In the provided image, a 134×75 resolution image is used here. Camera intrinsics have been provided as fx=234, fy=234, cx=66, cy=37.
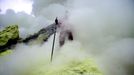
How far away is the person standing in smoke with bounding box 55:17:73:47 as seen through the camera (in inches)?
123

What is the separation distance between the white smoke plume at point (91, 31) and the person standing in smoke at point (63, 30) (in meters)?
0.06

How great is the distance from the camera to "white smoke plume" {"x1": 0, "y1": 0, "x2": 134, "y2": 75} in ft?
9.41

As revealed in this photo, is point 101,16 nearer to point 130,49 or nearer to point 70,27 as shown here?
point 70,27

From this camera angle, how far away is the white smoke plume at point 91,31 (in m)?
2.87

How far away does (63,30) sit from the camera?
10.4ft

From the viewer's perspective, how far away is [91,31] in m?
3.21

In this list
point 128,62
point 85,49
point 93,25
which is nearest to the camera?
point 128,62

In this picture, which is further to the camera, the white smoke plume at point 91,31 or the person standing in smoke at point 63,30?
the person standing in smoke at point 63,30

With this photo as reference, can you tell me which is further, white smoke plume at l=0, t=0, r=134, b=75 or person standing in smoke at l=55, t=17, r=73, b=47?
person standing in smoke at l=55, t=17, r=73, b=47

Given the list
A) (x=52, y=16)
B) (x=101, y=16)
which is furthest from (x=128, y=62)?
(x=52, y=16)

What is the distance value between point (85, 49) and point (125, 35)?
0.54m

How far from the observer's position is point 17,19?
10.8 ft

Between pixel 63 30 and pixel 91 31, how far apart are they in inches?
15.2

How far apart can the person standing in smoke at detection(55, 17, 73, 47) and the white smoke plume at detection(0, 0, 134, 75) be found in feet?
0.20
